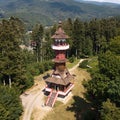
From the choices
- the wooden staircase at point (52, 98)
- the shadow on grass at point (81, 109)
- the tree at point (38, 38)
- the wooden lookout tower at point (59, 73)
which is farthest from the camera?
the tree at point (38, 38)

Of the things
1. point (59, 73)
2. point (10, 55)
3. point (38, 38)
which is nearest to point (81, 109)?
point (59, 73)

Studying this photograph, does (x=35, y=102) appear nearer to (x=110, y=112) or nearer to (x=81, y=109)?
(x=81, y=109)

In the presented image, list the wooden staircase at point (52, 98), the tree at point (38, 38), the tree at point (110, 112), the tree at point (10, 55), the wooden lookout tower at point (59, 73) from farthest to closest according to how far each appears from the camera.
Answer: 1. the tree at point (38, 38)
2. the wooden lookout tower at point (59, 73)
3. the wooden staircase at point (52, 98)
4. the tree at point (10, 55)
5. the tree at point (110, 112)

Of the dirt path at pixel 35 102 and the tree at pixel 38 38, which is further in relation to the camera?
the tree at pixel 38 38

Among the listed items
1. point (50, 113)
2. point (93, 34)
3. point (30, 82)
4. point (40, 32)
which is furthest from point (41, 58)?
point (50, 113)

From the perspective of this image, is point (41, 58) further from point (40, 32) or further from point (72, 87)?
point (72, 87)

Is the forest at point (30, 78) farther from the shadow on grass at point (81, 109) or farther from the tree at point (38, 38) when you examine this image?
the tree at point (38, 38)

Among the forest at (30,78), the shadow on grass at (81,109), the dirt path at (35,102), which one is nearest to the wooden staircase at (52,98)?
the dirt path at (35,102)
